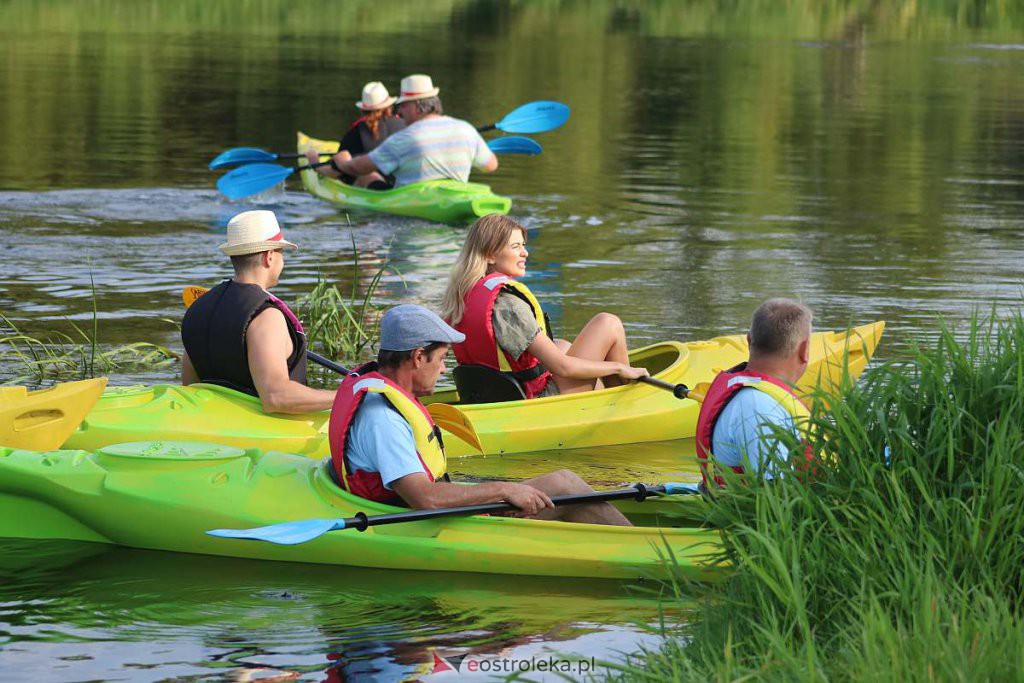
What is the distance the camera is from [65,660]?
4816 mm

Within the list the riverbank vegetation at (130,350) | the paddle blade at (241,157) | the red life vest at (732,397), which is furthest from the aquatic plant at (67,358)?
the paddle blade at (241,157)

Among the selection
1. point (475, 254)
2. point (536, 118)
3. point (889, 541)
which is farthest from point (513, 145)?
point (889, 541)

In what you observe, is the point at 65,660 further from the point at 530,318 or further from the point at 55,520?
the point at 530,318

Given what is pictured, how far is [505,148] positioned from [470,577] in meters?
9.44

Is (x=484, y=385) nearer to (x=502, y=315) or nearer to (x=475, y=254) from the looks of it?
(x=502, y=315)

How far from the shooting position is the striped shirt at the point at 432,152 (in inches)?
517

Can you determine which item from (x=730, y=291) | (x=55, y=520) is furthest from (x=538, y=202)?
(x=55, y=520)

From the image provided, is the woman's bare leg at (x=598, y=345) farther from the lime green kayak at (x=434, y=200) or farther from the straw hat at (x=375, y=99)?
the straw hat at (x=375, y=99)

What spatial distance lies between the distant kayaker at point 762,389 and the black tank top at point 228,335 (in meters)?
2.07

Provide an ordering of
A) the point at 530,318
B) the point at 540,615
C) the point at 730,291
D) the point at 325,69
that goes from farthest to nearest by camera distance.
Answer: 1. the point at 325,69
2. the point at 730,291
3. the point at 530,318
4. the point at 540,615

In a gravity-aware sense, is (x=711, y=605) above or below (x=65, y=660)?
above

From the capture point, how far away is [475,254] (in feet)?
22.5

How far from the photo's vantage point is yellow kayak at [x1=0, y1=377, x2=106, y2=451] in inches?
240

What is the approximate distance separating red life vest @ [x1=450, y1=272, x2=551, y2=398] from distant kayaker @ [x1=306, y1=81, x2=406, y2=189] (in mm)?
7200
